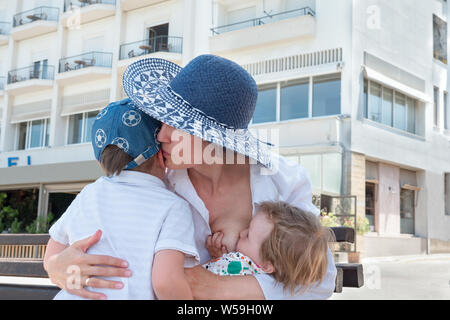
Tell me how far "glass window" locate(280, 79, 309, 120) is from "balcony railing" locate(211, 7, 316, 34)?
77.2 inches

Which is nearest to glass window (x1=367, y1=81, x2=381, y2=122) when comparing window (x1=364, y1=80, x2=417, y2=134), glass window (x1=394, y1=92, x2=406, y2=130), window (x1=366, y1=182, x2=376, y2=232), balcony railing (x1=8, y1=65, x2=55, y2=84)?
window (x1=364, y1=80, x2=417, y2=134)

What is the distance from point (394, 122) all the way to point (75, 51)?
38.2ft

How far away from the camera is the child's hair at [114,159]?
1575 millimetres

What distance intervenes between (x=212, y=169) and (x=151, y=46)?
15.8m

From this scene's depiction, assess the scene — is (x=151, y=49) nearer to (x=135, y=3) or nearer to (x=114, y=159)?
(x=135, y=3)

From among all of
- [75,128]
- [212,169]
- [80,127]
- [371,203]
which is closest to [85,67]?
[80,127]

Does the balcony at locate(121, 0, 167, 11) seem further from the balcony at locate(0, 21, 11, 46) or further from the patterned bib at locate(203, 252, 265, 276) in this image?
the patterned bib at locate(203, 252, 265, 276)

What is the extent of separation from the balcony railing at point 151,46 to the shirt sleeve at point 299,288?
15180 mm

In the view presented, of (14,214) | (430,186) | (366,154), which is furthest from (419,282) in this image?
(14,214)

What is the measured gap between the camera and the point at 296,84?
1381cm

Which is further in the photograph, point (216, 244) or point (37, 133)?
point (37, 133)

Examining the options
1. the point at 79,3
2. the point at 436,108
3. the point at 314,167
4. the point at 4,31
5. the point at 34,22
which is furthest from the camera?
the point at 4,31

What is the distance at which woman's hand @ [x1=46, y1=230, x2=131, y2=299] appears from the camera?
4.61ft

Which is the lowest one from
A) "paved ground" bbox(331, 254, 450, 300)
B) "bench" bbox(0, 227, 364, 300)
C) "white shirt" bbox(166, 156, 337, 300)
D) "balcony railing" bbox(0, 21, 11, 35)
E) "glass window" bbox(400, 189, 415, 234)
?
"paved ground" bbox(331, 254, 450, 300)
